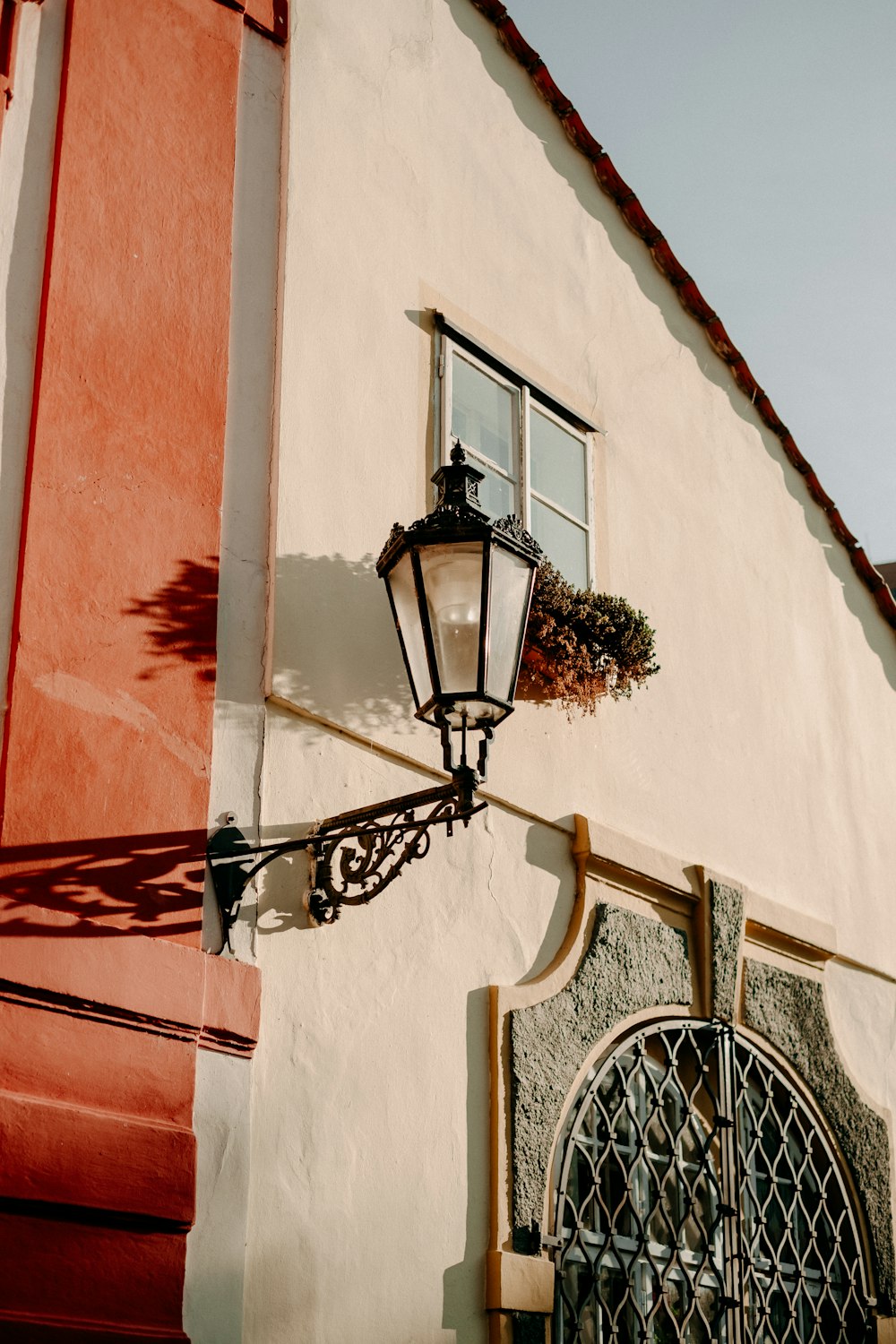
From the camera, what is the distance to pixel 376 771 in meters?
5.37

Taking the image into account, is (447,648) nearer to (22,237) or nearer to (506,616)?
(506,616)

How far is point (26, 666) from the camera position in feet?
14.8

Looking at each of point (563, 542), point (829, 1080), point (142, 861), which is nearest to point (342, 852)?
point (142, 861)

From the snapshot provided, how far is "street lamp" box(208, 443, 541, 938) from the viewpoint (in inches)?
176

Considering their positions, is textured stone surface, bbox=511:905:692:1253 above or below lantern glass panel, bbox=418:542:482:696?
below

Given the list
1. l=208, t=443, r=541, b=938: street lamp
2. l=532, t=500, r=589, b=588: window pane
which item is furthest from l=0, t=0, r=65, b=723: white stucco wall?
l=532, t=500, r=589, b=588: window pane

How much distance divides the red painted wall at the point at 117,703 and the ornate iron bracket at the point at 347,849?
0.36 feet

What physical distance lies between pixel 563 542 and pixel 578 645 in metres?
0.75

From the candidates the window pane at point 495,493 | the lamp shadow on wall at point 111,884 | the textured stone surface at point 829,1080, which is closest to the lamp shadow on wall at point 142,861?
the lamp shadow on wall at point 111,884

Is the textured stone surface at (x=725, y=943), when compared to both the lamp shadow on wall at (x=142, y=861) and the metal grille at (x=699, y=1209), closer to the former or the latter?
the metal grille at (x=699, y=1209)

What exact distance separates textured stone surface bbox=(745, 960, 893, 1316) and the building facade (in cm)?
2

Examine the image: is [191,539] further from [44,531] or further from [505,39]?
[505,39]

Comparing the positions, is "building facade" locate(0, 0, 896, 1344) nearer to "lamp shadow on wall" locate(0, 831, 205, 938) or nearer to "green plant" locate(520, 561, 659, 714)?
"lamp shadow on wall" locate(0, 831, 205, 938)

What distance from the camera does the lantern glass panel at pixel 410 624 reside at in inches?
181
